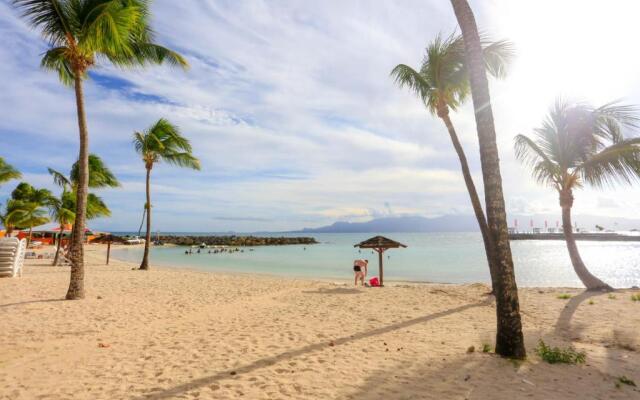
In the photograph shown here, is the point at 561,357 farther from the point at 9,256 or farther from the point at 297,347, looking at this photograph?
the point at 9,256

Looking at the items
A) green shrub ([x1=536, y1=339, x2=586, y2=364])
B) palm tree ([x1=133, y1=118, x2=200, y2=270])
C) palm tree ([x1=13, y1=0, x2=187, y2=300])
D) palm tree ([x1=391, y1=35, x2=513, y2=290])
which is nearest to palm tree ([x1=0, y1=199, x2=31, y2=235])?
palm tree ([x1=133, y1=118, x2=200, y2=270])

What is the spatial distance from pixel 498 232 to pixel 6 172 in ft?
96.0

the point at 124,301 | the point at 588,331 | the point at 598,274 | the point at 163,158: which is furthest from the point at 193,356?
the point at 598,274

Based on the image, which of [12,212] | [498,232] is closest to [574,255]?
[498,232]

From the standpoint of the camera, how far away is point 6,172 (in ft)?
76.0

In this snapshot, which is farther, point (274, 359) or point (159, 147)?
point (159, 147)

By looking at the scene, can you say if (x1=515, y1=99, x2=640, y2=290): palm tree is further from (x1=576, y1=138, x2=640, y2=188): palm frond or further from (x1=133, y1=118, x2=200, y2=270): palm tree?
(x1=133, y1=118, x2=200, y2=270): palm tree

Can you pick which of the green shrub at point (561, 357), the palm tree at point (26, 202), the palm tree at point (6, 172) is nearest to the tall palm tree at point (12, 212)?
the palm tree at point (26, 202)

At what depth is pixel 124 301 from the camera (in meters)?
10.8

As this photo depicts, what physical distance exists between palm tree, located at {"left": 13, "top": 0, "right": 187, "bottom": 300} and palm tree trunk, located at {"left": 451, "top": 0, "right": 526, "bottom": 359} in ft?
30.9

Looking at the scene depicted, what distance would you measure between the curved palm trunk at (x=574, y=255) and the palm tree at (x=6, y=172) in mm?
31460

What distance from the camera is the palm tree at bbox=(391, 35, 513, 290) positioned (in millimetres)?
11709

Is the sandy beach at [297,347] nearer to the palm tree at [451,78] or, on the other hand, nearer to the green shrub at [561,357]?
the green shrub at [561,357]

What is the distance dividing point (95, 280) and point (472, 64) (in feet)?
54.9
